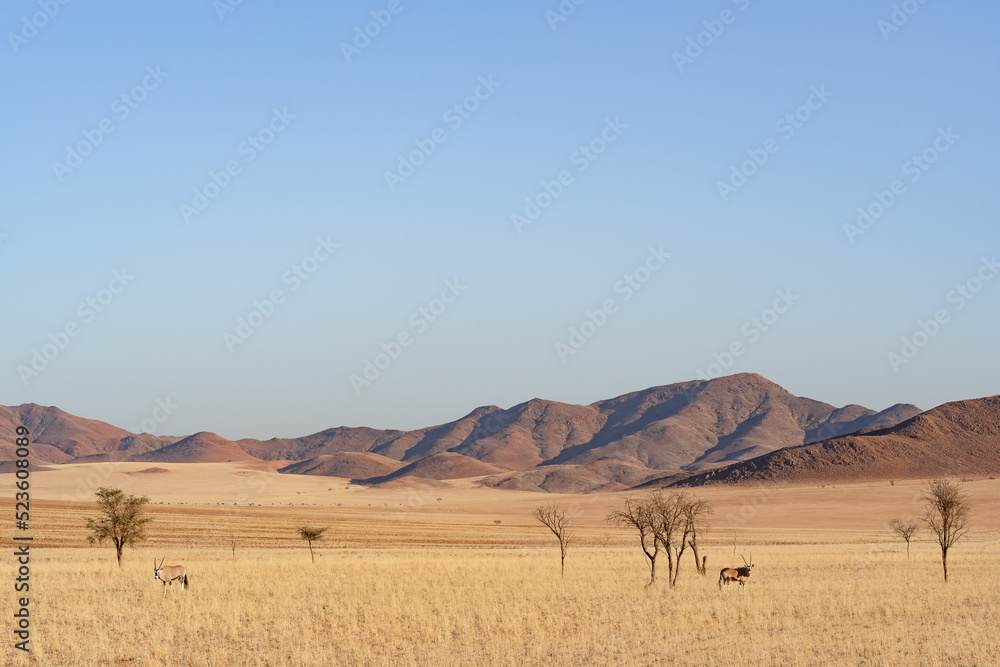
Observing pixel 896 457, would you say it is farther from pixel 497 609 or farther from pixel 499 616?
pixel 499 616

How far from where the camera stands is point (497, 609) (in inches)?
1002

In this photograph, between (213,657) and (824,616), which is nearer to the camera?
(213,657)

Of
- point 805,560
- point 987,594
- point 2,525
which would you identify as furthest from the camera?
point 2,525

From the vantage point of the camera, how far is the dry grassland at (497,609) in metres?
18.7

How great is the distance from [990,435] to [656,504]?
156m

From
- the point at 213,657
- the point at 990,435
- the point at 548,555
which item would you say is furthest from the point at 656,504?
the point at 990,435

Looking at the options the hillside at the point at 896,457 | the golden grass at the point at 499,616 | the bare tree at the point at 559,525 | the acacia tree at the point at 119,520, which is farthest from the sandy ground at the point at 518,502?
the golden grass at the point at 499,616

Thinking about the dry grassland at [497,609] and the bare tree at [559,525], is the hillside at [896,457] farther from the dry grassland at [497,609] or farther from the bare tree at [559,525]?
the bare tree at [559,525]

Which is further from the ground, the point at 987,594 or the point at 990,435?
the point at 990,435

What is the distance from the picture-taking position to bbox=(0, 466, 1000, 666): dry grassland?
18656 mm

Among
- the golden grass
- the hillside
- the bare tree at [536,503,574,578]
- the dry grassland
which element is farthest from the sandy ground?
the golden grass

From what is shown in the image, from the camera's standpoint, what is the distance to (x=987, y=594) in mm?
27922

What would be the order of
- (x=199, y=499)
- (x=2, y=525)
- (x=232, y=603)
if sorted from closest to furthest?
(x=232, y=603), (x=2, y=525), (x=199, y=499)

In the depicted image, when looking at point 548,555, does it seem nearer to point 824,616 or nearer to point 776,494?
point 824,616
